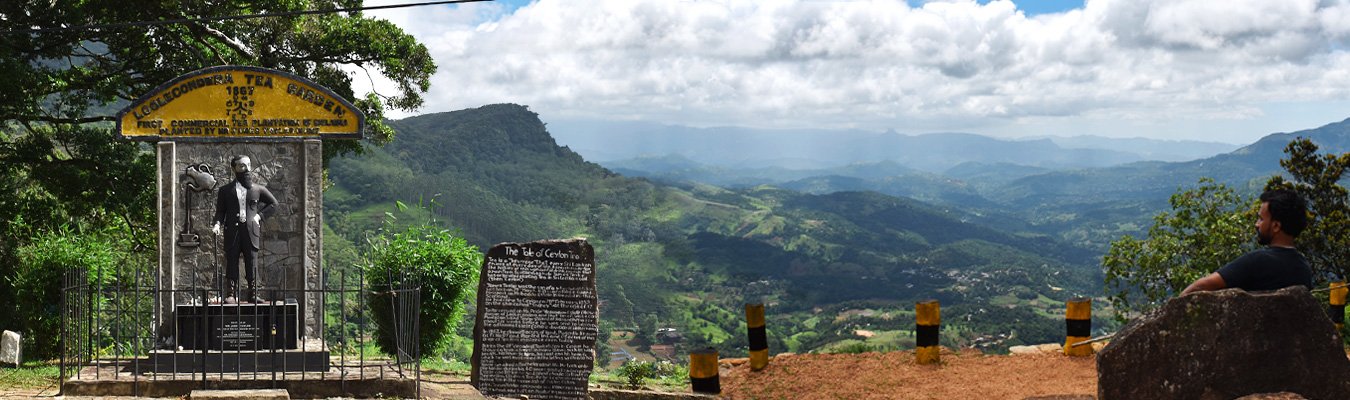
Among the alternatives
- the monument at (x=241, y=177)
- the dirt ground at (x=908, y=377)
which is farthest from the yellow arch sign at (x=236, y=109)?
the dirt ground at (x=908, y=377)

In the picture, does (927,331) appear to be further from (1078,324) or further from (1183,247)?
(1183,247)

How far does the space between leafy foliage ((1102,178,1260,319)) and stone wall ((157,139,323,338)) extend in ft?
54.4

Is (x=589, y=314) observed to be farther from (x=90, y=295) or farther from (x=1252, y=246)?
(x=1252, y=246)

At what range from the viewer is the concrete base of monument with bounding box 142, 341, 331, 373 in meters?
12.4

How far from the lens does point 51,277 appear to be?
56.5ft

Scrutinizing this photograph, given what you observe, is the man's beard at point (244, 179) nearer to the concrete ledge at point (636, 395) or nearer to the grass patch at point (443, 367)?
the grass patch at point (443, 367)

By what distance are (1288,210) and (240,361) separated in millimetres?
11083

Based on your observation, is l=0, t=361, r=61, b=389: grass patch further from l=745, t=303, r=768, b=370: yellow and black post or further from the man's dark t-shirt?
the man's dark t-shirt

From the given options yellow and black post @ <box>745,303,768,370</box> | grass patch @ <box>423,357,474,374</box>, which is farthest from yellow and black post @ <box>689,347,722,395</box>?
grass patch @ <box>423,357,474,374</box>

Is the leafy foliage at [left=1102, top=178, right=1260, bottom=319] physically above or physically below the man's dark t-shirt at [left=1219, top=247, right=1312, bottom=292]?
below

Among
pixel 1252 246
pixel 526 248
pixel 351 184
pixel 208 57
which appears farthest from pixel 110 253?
pixel 351 184

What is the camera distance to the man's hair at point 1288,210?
7.04m

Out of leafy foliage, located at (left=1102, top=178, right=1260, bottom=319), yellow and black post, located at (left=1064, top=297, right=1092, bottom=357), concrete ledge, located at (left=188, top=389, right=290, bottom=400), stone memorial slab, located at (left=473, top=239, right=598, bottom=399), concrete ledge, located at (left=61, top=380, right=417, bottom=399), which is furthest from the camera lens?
leafy foliage, located at (left=1102, top=178, right=1260, bottom=319)

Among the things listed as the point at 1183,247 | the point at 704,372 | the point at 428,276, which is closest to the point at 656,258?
the point at 1183,247
